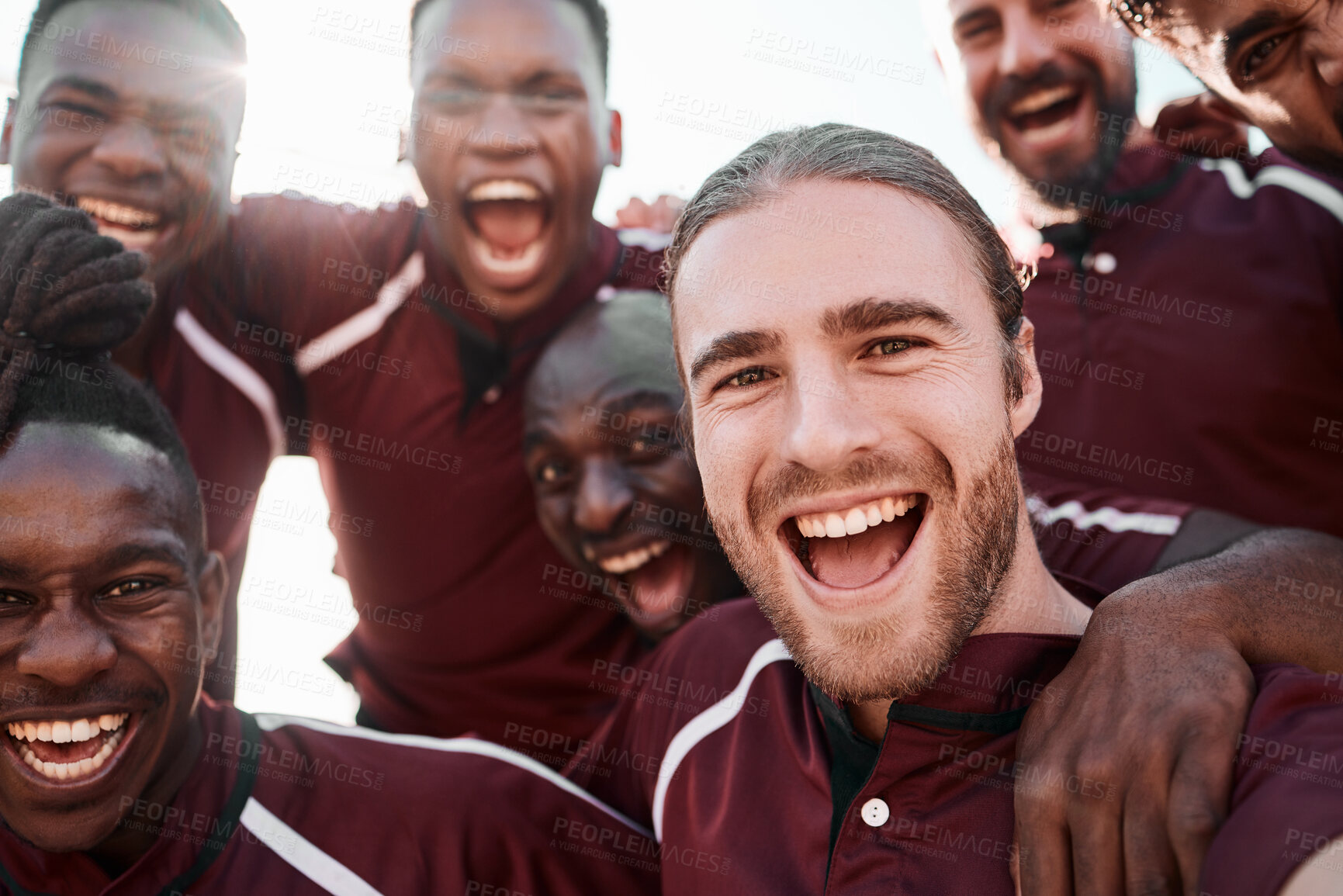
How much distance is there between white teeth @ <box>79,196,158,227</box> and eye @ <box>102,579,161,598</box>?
1.27 meters

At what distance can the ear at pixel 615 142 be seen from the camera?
3527 mm

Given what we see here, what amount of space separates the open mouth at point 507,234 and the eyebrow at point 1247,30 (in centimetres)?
192

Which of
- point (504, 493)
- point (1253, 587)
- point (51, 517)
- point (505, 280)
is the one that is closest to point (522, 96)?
point (505, 280)

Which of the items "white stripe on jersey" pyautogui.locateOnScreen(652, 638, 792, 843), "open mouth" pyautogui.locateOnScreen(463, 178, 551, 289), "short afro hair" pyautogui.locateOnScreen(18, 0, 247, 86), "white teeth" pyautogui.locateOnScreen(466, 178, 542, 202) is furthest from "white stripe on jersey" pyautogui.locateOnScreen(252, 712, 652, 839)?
"short afro hair" pyautogui.locateOnScreen(18, 0, 247, 86)

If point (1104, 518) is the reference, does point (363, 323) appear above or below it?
above

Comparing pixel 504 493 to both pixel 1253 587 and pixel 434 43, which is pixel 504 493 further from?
pixel 1253 587

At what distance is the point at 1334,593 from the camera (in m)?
1.92

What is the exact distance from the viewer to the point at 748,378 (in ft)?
6.26

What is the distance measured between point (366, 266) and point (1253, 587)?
9.09 ft

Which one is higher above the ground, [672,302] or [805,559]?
[672,302]

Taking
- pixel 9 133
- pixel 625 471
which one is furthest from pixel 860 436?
pixel 9 133

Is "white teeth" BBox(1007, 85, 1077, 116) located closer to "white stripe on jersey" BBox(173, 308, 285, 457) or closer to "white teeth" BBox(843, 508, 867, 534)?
"white teeth" BBox(843, 508, 867, 534)

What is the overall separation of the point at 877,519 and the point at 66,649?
1784 mm

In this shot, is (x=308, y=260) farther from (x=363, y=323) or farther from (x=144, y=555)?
(x=144, y=555)
